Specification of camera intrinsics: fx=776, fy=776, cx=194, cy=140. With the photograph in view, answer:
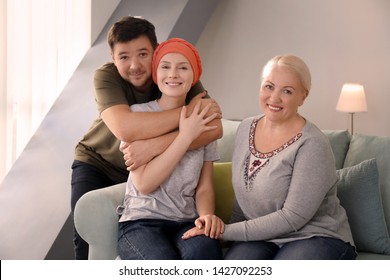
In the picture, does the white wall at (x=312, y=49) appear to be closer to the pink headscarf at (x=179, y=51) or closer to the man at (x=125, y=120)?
the man at (x=125, y=120)

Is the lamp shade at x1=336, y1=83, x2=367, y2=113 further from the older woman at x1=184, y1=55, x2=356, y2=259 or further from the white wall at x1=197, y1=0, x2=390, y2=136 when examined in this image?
the older woman at x1=184, y1=55, x2=356, y2=259

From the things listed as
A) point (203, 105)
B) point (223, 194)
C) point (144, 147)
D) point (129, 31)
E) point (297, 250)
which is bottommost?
point (297, 250)

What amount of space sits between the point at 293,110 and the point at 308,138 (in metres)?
0.12

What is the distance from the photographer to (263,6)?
19.5 feet

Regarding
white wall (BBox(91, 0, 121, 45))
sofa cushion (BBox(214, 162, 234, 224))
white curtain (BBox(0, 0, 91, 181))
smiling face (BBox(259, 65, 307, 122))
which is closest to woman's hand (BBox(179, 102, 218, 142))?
smiling face (BBox(259, 65, 307, 122))

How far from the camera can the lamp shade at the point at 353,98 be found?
542cm

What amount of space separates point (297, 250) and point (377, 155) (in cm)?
73

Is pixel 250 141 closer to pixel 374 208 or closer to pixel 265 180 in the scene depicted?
pixel 265 180

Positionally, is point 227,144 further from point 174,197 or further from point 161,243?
point 161,243

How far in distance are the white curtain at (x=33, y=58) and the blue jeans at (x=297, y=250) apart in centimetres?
196

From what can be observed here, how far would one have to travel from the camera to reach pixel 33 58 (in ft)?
14.2

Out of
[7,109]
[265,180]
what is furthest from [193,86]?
[7,109]

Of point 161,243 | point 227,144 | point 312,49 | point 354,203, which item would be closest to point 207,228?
point 161,243

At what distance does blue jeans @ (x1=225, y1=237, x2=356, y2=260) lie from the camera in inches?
98.5
